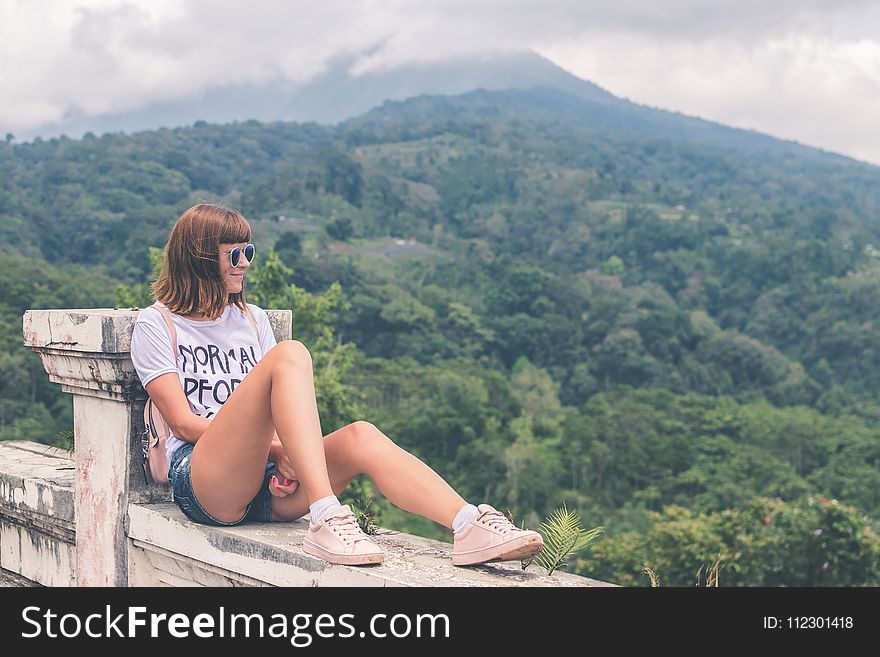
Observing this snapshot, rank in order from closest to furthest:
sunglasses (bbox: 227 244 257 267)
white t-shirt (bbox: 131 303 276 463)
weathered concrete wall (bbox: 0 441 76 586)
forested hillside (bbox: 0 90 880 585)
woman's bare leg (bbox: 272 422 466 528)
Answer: woman's bare leg (bbox: 272 422 466 528)
white t-shirt (bbox: 131 303 276 463)
sunglasses (bbox: 227 244 257 267)
weathered concrete wall (bbox: 0 441 76 586)
forested hillside (bbox: 0 90 880 585)

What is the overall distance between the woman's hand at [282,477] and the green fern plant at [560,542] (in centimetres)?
62

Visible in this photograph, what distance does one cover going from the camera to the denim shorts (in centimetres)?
246

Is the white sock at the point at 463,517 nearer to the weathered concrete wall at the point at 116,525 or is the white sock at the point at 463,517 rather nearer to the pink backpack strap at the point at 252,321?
the weathered concrete wall at the point at 116,525

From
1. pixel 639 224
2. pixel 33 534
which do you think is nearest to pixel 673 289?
pixel 639 224

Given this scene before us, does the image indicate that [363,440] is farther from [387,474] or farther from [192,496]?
[192,496]

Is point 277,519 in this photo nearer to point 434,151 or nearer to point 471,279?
point 471,279

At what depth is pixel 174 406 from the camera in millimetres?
2496

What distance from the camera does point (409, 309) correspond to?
144 feet

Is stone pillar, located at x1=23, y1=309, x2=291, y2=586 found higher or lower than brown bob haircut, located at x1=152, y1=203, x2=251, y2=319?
lower

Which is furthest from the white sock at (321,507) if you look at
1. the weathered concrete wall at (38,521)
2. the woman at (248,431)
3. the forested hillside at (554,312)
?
the forested hillside at (554,312)

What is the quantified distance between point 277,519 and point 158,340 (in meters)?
0.55

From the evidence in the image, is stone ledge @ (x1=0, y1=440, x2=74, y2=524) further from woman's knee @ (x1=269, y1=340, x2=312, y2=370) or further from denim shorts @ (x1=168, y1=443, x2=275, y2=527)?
woman's knee @ (x1=269, y1=340, x2=312, y2=370)

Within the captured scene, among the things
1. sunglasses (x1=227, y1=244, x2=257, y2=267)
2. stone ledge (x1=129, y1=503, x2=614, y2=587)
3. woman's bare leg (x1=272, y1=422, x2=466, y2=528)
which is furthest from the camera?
sunglasses (x1=227, y1=244, x2=257, y2=267)

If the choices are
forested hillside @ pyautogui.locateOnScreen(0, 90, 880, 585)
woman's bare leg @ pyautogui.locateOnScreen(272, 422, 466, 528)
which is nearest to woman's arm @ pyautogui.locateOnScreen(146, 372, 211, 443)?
woman's bare leg @ pyautogui.locateOnScreen(272, 422, 466, 528)
